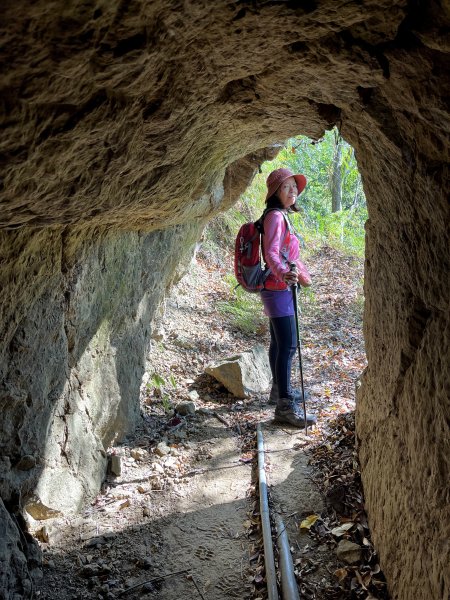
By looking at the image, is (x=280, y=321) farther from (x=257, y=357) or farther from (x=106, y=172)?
(x=106, y=172)

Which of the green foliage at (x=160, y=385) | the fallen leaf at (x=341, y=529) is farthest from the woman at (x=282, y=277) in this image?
the fallen leaf at (x=341, y=529)

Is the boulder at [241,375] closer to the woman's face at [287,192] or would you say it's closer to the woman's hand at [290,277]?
the woman's hand at [290,277]

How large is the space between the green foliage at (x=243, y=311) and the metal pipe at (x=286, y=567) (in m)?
5.42

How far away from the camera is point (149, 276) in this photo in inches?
230

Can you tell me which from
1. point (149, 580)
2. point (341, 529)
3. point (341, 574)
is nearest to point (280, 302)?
point (341, 529)

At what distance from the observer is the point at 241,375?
6438mm

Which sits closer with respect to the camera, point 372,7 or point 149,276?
point 372,7

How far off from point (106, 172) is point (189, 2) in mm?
1002

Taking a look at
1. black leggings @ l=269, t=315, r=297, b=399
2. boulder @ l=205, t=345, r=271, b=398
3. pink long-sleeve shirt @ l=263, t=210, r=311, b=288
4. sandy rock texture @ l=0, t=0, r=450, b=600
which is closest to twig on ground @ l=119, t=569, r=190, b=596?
sandy rock texture @ l=0, t=0, r=450, b=600

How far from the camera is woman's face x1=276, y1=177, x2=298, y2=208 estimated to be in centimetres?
530

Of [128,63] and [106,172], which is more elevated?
[128,63]

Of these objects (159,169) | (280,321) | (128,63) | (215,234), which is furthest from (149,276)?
(215,234)

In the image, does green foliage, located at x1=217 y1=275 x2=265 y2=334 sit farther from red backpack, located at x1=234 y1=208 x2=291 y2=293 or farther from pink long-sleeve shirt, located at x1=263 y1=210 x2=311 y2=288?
pink long-sleeve shirt, located at x1=263 y1=210 x2=311 y2=288

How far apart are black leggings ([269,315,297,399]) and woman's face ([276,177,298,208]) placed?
1.34m
